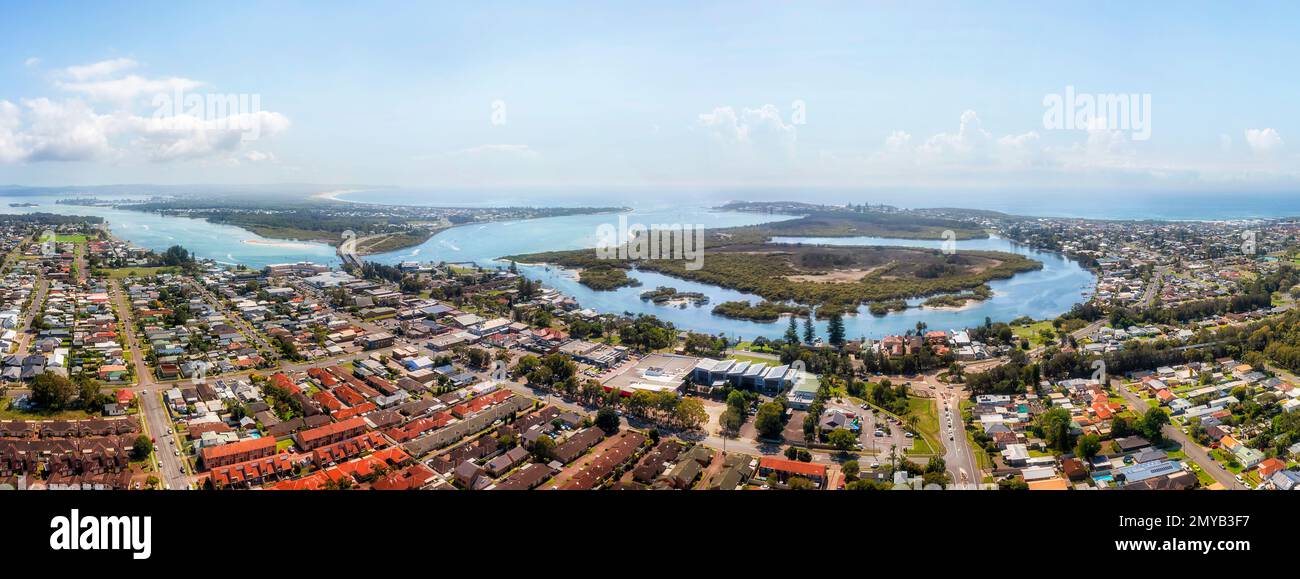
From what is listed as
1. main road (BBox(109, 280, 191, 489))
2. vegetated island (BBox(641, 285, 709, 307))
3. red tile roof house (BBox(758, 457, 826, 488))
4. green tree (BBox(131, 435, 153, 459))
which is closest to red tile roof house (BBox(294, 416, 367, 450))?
main road (BBox(109, 280, 191, 489))

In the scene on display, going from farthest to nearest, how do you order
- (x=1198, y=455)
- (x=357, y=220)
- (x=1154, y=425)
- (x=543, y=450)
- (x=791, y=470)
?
1. (x=357, y=220)
2. (x=1154, y=425)
3. (x=543, y=450)
4. (x=1198, y=455)
5. (x=791, y=470)

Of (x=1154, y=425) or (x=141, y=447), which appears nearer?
(x=141, y=447)

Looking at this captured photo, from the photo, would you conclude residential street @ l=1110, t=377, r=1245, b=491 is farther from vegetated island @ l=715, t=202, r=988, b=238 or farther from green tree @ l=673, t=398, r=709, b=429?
vegetated island @ l=715, t=202, r=988, b=238

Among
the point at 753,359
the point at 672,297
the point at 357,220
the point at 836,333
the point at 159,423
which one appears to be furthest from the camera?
the point at 357,220

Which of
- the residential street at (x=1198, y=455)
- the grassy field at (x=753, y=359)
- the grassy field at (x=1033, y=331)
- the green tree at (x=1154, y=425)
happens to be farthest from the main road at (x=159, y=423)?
the grassy field at (x=1033, y=331)

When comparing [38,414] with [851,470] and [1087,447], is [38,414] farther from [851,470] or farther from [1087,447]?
[1087,447]

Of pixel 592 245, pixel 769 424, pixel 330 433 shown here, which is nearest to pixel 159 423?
pixel 330 433
